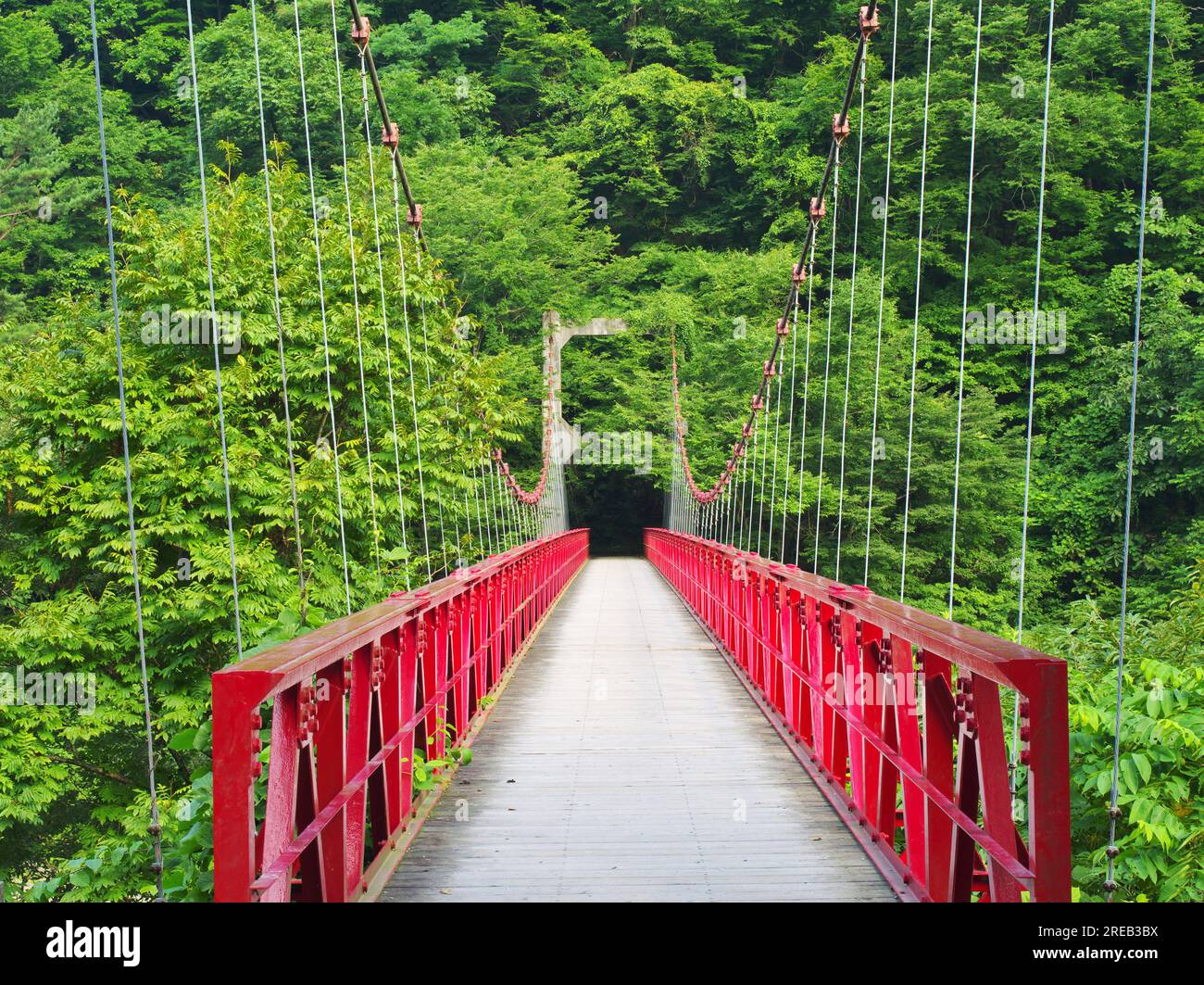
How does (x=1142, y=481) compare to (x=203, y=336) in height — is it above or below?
below

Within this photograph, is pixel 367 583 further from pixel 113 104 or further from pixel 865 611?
pixel 113 104

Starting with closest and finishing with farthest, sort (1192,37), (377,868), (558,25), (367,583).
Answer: (377,868) → (367,583) → (1192,37) → (558,25)

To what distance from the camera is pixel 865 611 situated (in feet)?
13.2

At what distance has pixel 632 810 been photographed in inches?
184

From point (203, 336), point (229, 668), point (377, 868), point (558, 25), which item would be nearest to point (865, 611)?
point (377, 868)

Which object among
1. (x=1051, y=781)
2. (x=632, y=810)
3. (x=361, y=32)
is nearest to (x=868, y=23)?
(x=361, y=32)

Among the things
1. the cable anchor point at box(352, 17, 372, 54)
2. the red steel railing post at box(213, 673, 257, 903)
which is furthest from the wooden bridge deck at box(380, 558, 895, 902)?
the cable anchor point at box(352, 17, 372, 54)

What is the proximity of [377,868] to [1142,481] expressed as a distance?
24.0 metres

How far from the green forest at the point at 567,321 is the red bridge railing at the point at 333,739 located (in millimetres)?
425

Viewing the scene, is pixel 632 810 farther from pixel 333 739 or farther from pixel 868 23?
pixel 868 23

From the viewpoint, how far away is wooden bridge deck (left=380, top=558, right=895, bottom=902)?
3.73 meters

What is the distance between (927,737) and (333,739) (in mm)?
1564

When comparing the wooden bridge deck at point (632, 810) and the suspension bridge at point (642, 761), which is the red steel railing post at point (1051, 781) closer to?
the suspension bridge at point (642, 761)

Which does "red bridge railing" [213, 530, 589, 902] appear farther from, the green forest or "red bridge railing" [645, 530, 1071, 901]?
"red bridge railing" [645, 530, 1071, 901]
